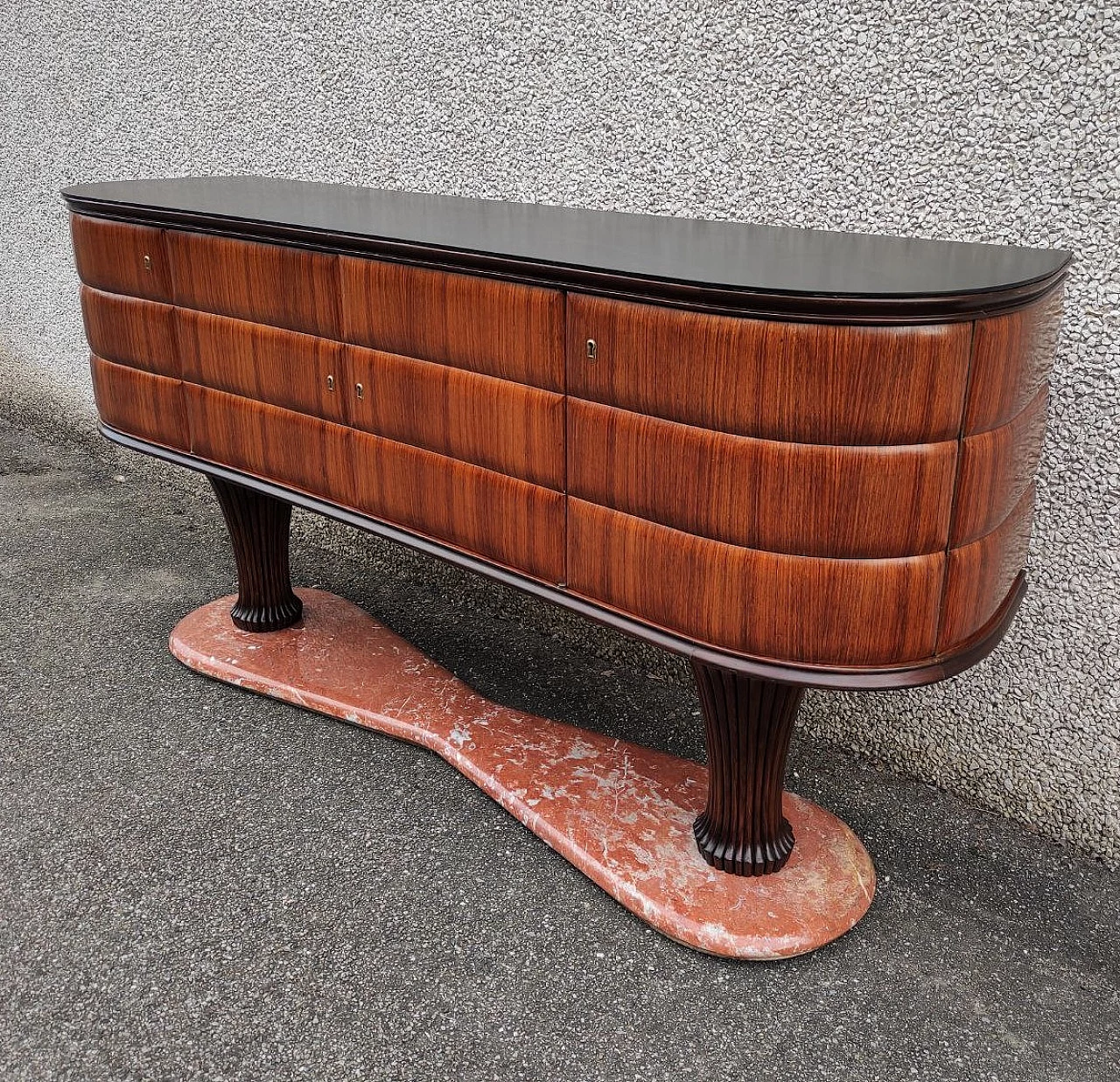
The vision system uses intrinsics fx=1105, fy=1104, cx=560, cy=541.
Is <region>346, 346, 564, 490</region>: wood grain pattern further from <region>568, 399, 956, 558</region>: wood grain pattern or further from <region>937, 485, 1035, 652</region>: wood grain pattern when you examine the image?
<region>937, 485, 1035, 652</region>: wood grain pattern

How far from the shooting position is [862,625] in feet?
4.76

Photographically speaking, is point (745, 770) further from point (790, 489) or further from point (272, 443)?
point (272, 443)

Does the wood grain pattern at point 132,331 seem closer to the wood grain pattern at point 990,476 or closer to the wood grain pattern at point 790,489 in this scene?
the wood grain pattern at point 790,489

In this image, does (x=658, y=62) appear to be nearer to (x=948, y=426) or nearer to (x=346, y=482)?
(x=346, y=482)

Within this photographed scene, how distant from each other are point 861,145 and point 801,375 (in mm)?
845

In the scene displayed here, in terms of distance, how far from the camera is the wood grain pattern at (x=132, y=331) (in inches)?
90.1

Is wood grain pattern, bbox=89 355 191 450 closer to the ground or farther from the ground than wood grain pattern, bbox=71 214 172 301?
closer to the ground

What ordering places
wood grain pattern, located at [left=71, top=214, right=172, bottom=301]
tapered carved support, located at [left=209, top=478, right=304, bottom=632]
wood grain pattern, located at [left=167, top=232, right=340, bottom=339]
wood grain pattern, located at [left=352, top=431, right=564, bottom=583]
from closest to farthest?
wood grain pattern, located at [left=352, top=431, right=564, bottom=583] → wood grain pattern, located at [left=167, top=232, right=340, bottom=339] → wood grain pattern, located at [left=71, top=214, right=172, bottom=301] → tapered carved support, located at [left=209, top=478, right=304, bottom=632]

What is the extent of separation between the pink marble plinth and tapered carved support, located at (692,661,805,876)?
0.03 m

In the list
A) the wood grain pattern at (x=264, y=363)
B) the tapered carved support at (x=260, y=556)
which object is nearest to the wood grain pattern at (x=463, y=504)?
the wood grain pattern at (x=264, y=363)

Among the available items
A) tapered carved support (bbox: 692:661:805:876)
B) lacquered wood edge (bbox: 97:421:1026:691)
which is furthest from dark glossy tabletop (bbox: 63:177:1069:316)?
tapered carved support (bbox: 692:661:805:876)

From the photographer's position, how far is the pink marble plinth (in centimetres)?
182

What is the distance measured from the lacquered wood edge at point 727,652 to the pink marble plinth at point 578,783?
0.49 metres

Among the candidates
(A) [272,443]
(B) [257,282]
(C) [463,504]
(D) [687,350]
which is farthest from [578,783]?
(B) [257,282]
